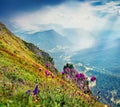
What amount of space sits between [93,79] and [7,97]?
7.28 m

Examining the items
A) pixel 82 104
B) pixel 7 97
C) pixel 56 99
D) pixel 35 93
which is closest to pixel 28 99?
pixel 35 93

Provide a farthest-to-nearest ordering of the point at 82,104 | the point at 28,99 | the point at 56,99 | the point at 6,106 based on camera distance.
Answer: the point at 82,104
the point at 56,99
the point at 28,99
the point at 6,106

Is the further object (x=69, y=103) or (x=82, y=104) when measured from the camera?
(x=82, y=104)

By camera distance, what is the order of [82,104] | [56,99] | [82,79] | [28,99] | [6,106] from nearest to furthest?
1. [6,106]
2. [28,99]
3. [56,99]
4. [82,104]
5. [82,79]

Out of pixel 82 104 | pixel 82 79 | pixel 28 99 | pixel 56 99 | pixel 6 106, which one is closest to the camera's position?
pixel 6 106

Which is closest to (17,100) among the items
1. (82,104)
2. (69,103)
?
(69,103)

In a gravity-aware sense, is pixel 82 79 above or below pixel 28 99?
above

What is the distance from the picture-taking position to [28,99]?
15844 millimetres

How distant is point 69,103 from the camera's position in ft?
60.2

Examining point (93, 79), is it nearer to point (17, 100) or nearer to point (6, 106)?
point (17, 100)

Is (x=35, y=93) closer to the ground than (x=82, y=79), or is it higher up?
closer to the ground

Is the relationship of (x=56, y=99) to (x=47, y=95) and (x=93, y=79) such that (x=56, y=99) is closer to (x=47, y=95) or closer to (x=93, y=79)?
(x=47, y=95)

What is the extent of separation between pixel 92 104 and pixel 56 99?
4.26 meters

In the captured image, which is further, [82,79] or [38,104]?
[82,79]
